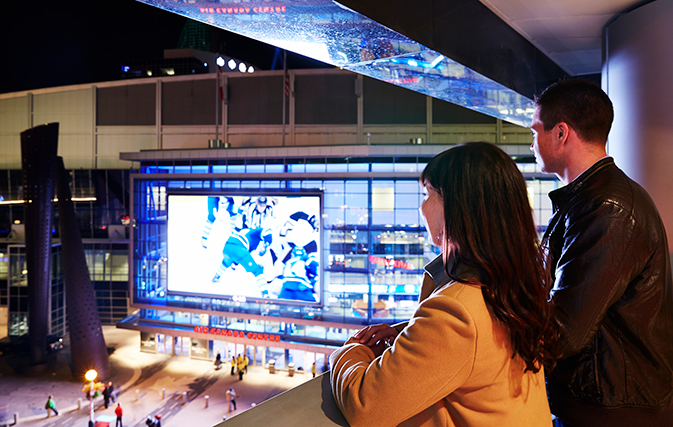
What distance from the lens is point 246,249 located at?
22.0 m

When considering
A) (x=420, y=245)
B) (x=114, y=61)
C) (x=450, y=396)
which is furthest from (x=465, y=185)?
(x=114, y=61)

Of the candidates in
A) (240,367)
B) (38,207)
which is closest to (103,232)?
(38,207)

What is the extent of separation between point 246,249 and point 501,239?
71.3 ft

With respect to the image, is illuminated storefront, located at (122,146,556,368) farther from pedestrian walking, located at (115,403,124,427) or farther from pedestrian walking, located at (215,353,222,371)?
pedestrian walking, located at (115,403,124,427)

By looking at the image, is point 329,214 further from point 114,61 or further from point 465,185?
point 114,61

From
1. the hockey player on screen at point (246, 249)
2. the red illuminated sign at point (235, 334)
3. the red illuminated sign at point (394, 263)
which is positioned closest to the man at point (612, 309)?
the red illuminated sign at point (394, 263)

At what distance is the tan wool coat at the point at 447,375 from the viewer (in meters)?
1.01

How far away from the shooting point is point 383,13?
1.90 metres

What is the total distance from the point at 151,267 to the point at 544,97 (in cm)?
2544

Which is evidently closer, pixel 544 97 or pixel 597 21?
pixel 544 97

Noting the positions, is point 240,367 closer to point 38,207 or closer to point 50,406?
point 50,406

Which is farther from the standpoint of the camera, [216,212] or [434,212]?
[216,212]

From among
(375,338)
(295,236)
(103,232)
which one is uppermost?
(375,338)

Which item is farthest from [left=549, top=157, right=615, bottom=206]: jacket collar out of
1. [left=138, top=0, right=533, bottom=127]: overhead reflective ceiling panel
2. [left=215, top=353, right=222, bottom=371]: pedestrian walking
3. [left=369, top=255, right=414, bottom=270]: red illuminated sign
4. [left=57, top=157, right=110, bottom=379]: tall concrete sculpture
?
[left=215, top=353, right=222, bottom=371]: pedestrian walking
